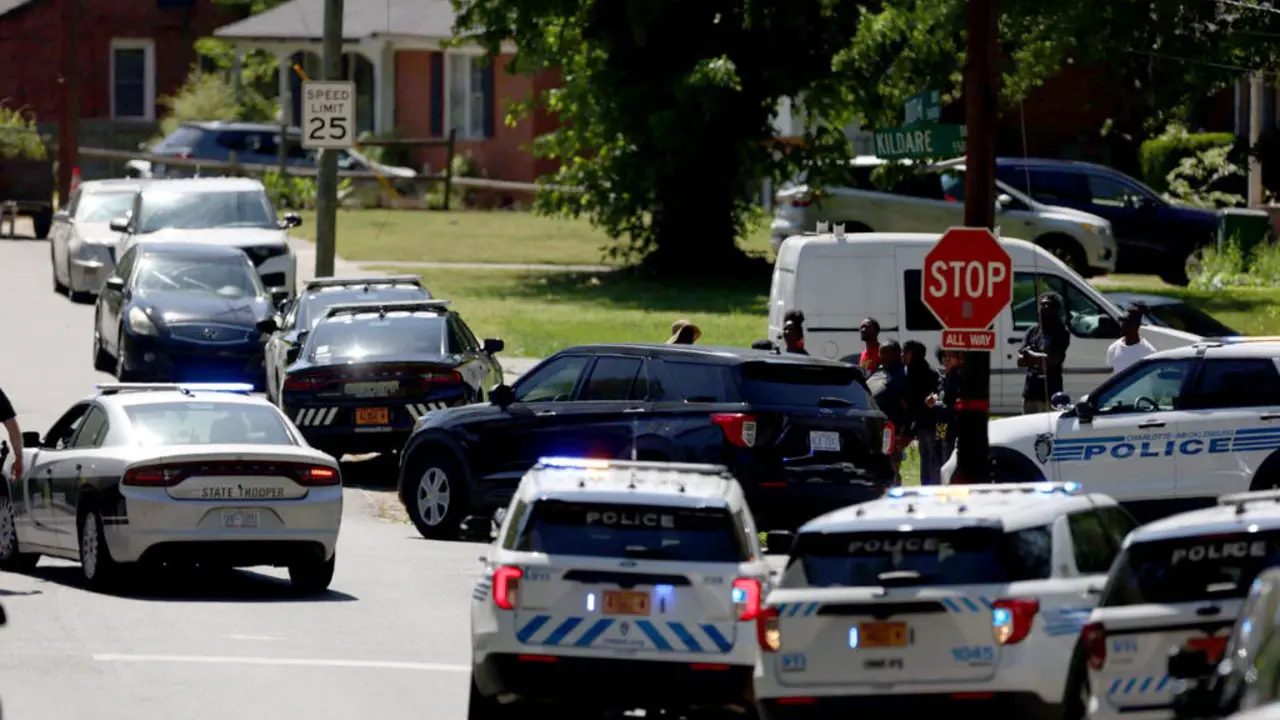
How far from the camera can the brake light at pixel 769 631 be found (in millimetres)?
10844

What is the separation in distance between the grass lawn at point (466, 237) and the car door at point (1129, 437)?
24799 mm

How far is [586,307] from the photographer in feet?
120

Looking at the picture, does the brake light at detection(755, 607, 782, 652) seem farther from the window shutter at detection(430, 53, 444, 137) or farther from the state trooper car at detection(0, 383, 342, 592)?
the window shutter at detection(430, 53, 444, 137)

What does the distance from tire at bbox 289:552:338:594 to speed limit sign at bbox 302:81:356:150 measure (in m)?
12.2

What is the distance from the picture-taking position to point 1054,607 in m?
10.7

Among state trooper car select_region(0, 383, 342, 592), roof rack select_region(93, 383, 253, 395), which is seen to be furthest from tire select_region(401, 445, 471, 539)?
state trooper car select_region(0, 383, 342, 592)

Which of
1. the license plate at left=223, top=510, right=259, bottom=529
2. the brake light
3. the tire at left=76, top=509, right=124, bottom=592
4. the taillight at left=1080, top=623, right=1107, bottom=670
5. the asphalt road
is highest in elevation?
the taillight at left=1080, top=623, right=1107, bottom=670

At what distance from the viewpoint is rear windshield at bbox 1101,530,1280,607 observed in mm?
9422

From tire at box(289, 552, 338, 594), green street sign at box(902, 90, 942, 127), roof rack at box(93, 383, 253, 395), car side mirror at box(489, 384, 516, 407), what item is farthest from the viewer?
green street sign at box(902, 90, 942, 127)

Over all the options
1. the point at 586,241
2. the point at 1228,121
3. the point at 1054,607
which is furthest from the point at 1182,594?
the point at 1228,121

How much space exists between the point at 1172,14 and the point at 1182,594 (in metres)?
23.3

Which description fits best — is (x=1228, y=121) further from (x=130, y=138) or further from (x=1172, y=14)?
(x=130, y=138)

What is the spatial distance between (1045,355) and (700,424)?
217 inches

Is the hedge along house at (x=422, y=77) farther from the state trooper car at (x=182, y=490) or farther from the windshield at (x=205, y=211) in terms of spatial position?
the state trooper car at (x=182, y=490)
